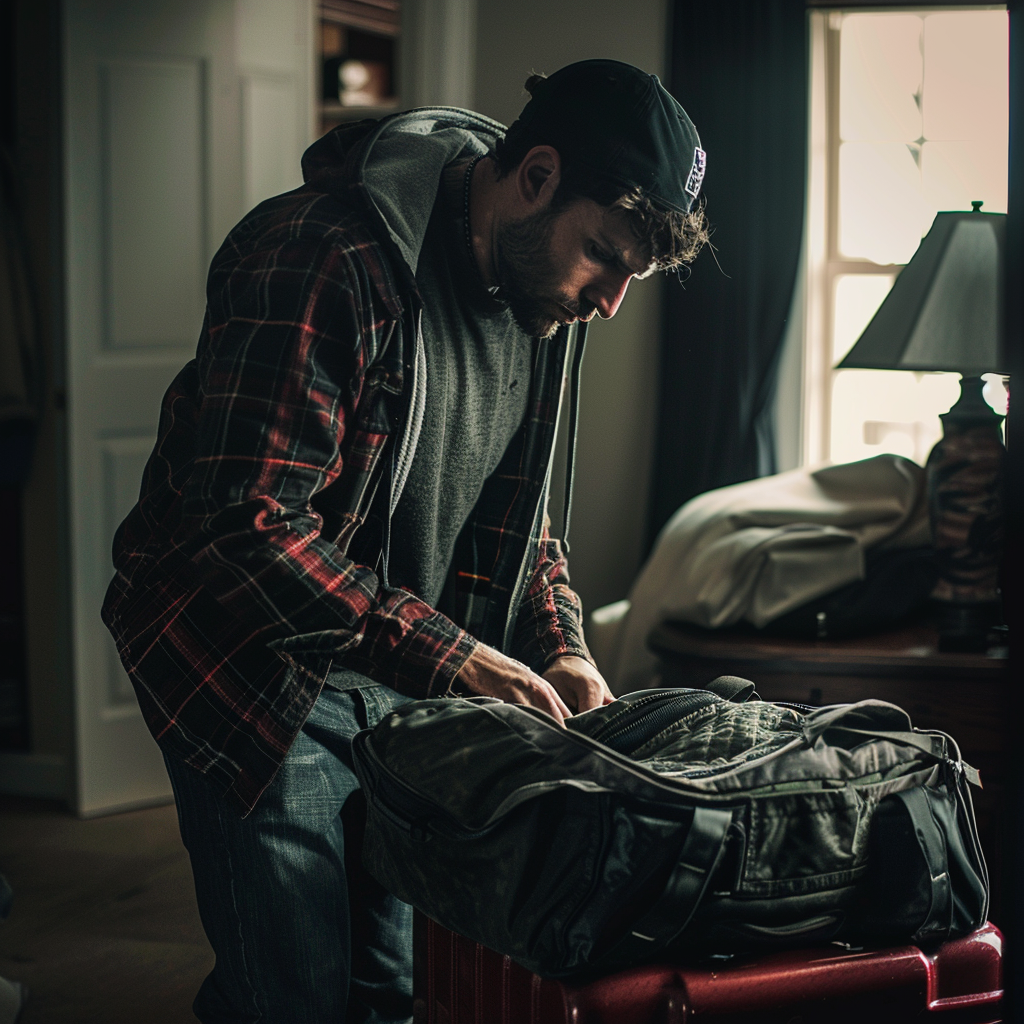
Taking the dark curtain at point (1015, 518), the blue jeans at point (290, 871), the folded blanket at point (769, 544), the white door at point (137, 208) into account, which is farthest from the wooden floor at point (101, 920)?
the dark curtain at point (1015, 518)

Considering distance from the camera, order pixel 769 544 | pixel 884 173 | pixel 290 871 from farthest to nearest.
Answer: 1. pixel 769 544
2. pixel 884 173
3. pixel 290 871

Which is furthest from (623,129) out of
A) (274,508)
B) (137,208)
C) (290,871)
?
(137,208)

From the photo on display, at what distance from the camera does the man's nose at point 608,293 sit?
3.32ft

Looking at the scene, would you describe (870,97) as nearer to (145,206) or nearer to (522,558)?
(522,558)

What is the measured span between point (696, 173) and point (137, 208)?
5.43 ft

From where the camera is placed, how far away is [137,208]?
2.34 metres

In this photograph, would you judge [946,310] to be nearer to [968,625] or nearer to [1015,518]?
[968,625]

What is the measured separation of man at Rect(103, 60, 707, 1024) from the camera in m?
0.88

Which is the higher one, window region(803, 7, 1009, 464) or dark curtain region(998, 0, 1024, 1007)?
window region(803, 7, 1009, 464)

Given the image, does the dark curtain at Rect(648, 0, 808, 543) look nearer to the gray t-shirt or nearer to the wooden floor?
the gray t-shirt

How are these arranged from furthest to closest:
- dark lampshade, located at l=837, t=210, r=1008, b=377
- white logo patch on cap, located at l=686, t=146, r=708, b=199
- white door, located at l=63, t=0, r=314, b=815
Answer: white door, located at l=63, t=0, r=314, b=815 < dark lampshade, located at l=837, t=210, r=1008, b=377 < white logo patch on cap, located at l=686, t=146, r=708, b=199

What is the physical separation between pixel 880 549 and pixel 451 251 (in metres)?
0.98

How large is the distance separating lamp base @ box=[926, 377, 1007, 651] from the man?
2.37 ft

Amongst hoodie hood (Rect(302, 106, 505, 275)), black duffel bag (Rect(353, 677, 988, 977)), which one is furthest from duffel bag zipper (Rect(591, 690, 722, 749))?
hoodie hood (Rect(302, 106, 505, 275))
